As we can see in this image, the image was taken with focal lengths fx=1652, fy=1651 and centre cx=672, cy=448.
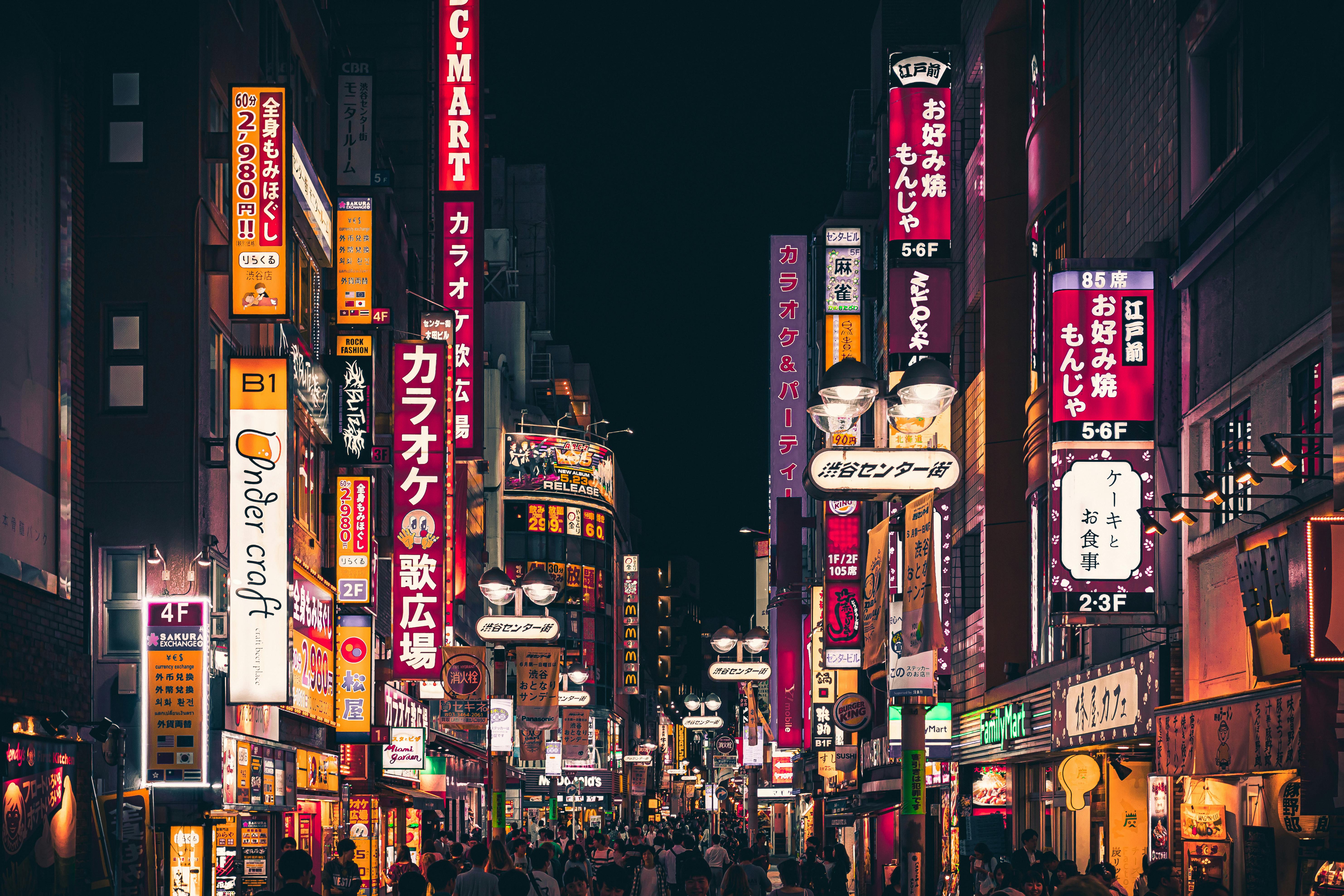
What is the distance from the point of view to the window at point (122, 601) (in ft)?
72.4

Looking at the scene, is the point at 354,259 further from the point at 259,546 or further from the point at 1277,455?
the point at 1277,455

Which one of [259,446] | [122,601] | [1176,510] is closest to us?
[1176,510]

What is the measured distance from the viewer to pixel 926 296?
33531mm

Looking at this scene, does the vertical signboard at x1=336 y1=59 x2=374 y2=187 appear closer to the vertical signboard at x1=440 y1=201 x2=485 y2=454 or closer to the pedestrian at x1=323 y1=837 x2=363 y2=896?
the vertical signboard at x1=440 y1=201 x2=485 y2=454

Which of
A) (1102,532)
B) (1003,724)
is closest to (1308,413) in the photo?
(1102,532)

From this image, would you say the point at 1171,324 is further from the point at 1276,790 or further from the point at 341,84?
the point at 341,84

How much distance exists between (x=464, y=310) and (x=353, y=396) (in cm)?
537

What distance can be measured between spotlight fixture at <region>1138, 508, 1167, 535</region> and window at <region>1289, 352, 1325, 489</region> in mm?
1648

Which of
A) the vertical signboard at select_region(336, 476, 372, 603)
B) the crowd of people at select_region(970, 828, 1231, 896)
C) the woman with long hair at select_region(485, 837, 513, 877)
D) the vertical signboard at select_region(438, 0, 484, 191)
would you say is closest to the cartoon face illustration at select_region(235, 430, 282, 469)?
the woman with long hair at select_region(485, 837, 513, 877)

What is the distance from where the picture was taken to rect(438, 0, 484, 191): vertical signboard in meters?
38.2

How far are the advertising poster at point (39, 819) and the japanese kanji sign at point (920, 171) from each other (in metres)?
21.6

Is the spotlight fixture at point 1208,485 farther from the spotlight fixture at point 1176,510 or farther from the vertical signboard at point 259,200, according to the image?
the vertical signboard at point 259,200

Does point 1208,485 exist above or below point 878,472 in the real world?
below

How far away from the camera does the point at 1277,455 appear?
13500 millimetres
